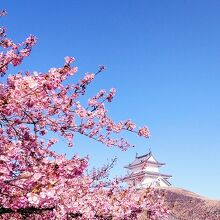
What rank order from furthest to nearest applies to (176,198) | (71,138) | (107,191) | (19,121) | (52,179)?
1. (176,198)
2. (107,191)
3. (71,138)
4. (19,121)
5. (52,179)

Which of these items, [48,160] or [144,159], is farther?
[144,159]

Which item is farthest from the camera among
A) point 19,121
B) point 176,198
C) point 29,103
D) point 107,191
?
point 176,198

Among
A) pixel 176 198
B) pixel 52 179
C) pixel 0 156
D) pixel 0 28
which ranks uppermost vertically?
pixel 176 198

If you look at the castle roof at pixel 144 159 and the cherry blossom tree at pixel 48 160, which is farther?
the castle roof at pixel 144 159

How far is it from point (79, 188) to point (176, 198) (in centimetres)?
5331

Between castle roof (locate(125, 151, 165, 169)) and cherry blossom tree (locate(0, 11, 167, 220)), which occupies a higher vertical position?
castle roof (locate(125, 151, 165, 169))

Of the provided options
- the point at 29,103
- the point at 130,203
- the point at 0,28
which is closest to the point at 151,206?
the point at 130,203

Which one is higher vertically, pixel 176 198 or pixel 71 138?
pixel 176 198

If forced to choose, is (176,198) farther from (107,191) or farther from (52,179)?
(52,179)

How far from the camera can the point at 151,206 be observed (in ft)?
36.0

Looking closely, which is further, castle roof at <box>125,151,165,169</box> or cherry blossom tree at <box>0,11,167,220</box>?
castle roof at <box>125,151,165,169</box>

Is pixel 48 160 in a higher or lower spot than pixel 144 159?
lower

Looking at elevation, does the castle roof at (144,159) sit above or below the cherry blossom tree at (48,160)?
above

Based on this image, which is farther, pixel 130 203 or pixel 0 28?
pixel 0 28
